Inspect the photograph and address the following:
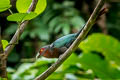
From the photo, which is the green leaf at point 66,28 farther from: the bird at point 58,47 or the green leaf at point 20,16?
the green leaf at point 20,16

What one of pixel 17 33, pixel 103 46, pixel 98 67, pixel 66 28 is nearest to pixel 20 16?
pixel 17 33

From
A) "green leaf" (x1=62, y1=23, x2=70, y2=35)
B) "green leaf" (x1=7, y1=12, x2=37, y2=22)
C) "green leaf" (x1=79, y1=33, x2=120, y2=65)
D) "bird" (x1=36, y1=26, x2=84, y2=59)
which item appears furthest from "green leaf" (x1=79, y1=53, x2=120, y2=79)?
"green leaf" (x1=7, y1=12, x2=37, y2=22)

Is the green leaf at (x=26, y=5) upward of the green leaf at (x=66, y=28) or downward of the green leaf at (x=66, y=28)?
downward

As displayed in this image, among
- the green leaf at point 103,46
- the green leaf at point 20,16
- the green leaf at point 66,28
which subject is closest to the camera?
the green leaf at point 20,16

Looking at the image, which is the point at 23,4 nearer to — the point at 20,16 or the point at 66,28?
the point at 20,16

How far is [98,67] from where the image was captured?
5.42 ft

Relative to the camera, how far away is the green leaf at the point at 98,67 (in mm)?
1612

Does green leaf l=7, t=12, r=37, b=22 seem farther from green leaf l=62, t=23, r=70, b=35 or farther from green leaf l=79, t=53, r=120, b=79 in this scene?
green leaf l=62, t=23, r=70, b=35

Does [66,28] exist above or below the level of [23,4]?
above

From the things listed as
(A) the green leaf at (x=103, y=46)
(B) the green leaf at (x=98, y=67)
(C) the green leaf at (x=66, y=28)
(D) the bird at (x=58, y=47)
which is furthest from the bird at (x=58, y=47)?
(C) the green leaf at (x=66, y=28)

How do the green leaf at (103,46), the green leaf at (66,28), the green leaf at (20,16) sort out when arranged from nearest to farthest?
the green leaf at (20,16), the green leaf at (103,46), the green leaf at (66,28)

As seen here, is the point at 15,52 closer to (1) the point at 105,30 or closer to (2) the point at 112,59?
(1) the point at 105,30

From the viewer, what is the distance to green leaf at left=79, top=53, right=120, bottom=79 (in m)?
1.61

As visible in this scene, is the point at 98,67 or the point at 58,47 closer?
the point at 58,47
